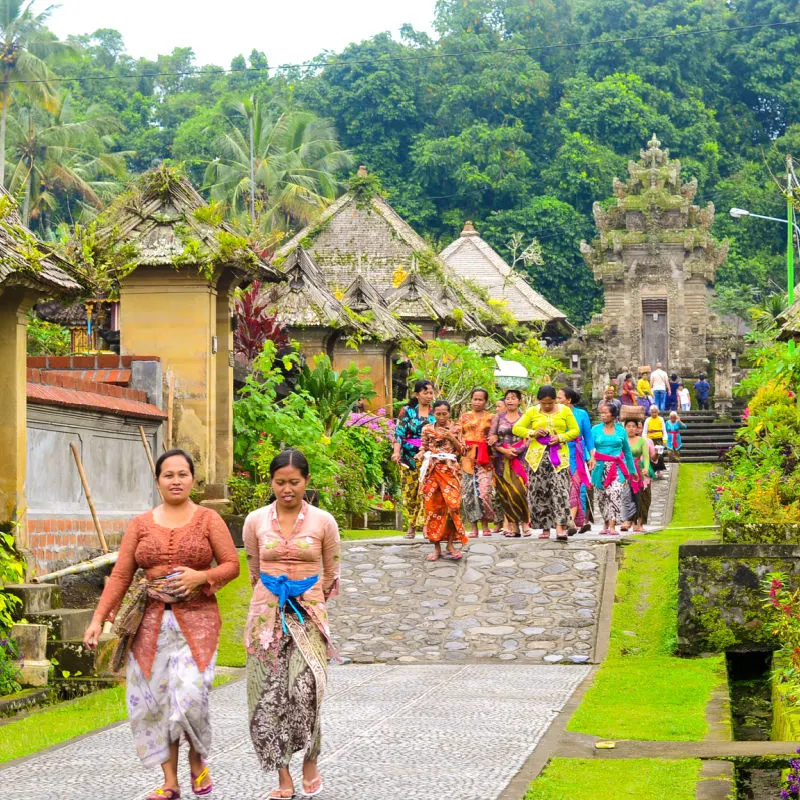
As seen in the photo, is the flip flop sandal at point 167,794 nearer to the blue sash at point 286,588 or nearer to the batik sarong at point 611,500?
the blue sash at point 286,588

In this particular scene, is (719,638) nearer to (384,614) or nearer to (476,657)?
(476,657)

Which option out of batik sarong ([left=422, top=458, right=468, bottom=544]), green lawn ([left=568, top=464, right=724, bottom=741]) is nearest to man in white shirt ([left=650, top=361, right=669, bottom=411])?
green lawn ([left=568, top=464, right=724, bottom=741])

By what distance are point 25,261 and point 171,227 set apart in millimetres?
5843

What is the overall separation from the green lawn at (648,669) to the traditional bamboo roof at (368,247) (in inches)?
745

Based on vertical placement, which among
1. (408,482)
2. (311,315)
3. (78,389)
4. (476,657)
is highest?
(311,315)

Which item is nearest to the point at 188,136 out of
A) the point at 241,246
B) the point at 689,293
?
the point at 689,293

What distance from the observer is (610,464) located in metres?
16.8

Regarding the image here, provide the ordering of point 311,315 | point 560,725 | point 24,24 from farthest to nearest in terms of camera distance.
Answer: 1. point 24,24
2. point 311,315
3. point 560,725

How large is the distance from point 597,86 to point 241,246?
174 ft

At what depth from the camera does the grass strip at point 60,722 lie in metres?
8.34

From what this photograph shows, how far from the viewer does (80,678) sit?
10.6 metres

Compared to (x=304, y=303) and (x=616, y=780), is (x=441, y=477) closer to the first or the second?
(x=616, y=780)

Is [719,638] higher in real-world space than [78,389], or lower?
lower

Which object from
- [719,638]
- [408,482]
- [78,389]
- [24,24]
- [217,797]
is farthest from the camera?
[24,24]
